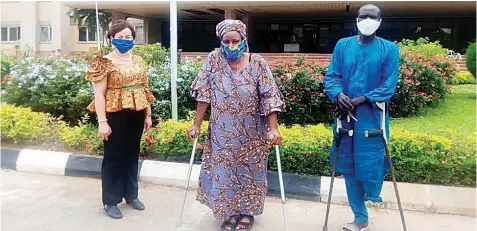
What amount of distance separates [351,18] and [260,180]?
74.0ft

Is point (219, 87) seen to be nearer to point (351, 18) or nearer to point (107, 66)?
point (107, 66)

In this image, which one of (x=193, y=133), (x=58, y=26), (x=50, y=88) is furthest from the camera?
(x=58, y=26)

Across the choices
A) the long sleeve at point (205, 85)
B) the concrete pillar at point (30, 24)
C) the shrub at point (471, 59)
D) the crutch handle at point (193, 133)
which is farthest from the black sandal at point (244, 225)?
the concrete pillar at point (30, 24)

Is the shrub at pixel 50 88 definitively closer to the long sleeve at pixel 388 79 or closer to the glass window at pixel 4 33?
the long sleeve at pixel 388 79

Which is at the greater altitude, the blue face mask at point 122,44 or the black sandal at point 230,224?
the blue face mask at point 122,44

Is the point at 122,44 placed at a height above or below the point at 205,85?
above

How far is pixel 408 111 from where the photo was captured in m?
7.13

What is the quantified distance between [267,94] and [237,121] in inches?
11.5

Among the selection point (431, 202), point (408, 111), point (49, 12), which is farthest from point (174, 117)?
point (49, 12)

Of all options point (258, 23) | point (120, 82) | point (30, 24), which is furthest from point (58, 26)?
point (120, 82)

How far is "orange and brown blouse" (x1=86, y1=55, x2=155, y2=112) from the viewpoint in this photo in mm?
3545

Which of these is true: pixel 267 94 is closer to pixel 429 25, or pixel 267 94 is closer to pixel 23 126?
pixel 23 126

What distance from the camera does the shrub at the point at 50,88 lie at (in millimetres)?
6168

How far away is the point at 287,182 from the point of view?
4.37 metres
